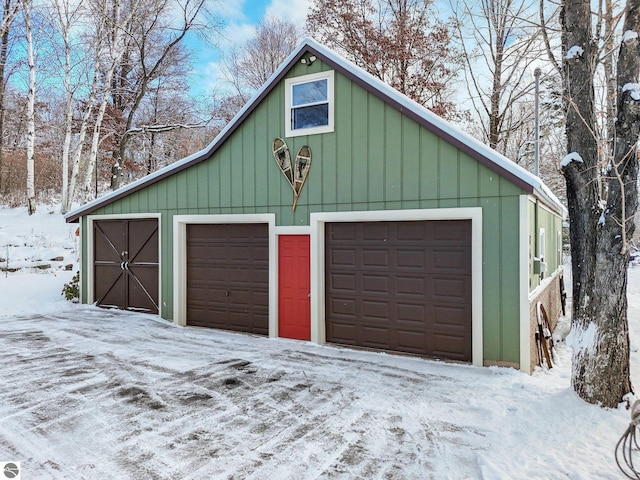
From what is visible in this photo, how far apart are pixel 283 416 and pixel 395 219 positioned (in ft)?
10.6

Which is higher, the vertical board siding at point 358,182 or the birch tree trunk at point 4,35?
the birch tree trunk at point 4,35

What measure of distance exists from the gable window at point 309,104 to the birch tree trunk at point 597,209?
3.27m

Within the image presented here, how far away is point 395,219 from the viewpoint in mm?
6129

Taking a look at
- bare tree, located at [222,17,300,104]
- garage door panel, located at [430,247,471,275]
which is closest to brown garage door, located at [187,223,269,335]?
garage door panel, located at [430,247,471,275]

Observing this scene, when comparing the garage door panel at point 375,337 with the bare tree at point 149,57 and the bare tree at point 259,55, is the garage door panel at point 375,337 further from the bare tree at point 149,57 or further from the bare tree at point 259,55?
the bare tree at point 259,55

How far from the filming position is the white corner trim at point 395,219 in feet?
18.0

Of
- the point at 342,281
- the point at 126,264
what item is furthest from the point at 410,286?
the point at 126,264

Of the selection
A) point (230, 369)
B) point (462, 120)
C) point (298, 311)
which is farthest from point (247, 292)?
point (462, 120)

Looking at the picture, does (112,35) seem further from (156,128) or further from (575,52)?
(575,52)

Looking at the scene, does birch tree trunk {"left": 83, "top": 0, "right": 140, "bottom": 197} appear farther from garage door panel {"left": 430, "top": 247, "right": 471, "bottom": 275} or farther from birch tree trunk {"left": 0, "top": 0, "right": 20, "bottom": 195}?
garage door panel {"left": 430, "top": 247, "right": 471, "bottom": 275}

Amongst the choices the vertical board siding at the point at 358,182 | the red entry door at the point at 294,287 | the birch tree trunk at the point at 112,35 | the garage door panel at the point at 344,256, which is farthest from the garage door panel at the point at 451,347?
the birch tree trunk at the point at 112,35

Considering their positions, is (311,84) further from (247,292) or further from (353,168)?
(247,292)

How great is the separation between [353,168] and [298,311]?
2465mm

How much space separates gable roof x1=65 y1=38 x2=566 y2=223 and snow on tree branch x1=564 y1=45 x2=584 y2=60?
3.99 ft
